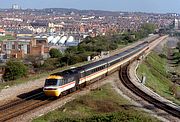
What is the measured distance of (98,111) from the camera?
22219 mm

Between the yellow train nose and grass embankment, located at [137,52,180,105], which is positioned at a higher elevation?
the yellow train nose

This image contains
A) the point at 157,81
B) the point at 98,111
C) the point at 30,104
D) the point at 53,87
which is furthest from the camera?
the point at 157,81

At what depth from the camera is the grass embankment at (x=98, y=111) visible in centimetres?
1772

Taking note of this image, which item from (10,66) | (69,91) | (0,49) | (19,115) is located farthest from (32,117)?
(0,49)

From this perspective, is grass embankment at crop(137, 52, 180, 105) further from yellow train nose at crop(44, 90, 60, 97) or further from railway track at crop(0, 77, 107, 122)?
railway track at crop(0, 77, 107, 122)

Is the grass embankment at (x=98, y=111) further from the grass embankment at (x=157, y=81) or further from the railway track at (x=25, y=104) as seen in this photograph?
the grass embankment at (x=157, y=81)

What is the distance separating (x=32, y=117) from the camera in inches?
787

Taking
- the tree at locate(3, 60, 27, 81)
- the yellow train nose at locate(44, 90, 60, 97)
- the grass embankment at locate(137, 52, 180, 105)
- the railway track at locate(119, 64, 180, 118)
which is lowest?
the grass embankment at locate(137, 52, 180, 105)

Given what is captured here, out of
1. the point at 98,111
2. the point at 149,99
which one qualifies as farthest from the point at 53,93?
the point at 149,99

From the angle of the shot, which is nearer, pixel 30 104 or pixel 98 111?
pixel 98 111

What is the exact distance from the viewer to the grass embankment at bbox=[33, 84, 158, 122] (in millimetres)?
17717

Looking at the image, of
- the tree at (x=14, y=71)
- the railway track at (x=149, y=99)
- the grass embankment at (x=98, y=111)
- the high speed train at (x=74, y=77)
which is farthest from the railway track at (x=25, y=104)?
the tree at (x=14, y=71)

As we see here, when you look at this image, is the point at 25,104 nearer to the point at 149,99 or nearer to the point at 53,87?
the point at 53,87

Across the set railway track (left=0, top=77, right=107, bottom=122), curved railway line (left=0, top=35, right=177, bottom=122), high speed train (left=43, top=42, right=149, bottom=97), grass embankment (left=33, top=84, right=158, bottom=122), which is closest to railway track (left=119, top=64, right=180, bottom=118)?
curved railway line (left=0, top=35, right=177, bottom=122)
